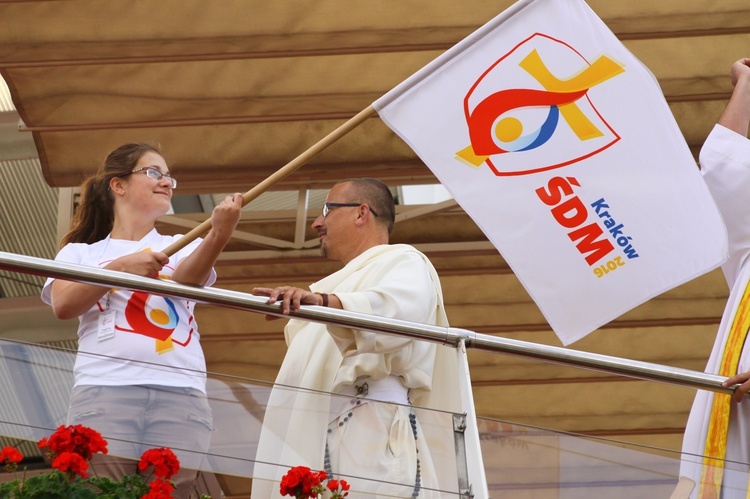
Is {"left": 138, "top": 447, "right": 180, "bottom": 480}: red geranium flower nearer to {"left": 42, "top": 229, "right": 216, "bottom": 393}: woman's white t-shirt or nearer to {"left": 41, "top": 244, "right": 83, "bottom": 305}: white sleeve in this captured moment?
{"left": 42, "top": 229, "right": 216, "bottom": 393}: woman's white t-shirt

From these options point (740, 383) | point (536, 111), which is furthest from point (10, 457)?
point (536, 111)

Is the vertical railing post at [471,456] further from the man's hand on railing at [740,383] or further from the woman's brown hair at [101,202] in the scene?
the woman's brown hair at [101,202]

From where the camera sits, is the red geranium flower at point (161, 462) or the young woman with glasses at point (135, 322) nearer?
the red geranium flower at point (161, 462)

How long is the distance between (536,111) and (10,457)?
289 cm

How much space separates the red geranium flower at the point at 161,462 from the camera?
402cm

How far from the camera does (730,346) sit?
5.15 m

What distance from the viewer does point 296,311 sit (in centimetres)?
454

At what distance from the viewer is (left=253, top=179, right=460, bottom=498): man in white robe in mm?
4270

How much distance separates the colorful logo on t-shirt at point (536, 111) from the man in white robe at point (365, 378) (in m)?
0.51

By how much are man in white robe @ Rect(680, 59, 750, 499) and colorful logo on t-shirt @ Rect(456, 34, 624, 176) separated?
0.51m

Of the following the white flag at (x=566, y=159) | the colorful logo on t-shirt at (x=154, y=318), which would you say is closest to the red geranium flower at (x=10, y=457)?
the colorful logo on t-shirt at (x=154, y=318)

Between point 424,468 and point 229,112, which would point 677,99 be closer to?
point 229,112

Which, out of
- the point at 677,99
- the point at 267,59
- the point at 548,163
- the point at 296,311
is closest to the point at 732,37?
the point at 677,99

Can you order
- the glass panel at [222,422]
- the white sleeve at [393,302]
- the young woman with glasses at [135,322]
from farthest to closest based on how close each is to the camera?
the white sleeve at [393,302] → the young woman with glasses at [135,322] → the glass panel at [222,422]
